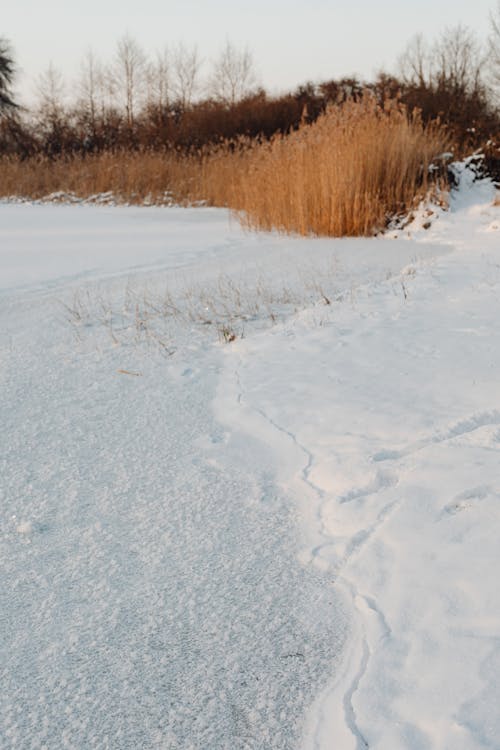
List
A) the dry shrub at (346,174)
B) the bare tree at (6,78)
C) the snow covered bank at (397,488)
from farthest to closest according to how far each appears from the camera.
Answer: the bare tree at (6,78)
the dry shrub at (346,174)
the snow covered bank at (397,488)

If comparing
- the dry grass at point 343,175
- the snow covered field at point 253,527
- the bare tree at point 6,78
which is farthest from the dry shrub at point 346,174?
the bare tree at point 6,78

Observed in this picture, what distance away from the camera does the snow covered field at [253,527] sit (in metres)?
1.02

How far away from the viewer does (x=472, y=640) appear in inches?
43.3

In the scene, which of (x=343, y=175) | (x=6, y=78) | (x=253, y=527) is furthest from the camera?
(x=6, y=78)

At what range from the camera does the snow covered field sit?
1.02 m

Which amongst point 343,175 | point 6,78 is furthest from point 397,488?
point 6,78

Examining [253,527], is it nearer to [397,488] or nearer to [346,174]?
[397,488]

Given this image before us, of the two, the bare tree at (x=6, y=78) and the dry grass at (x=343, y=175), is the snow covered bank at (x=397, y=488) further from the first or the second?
the bare tree at (x=6, y=78)

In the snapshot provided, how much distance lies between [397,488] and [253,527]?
0.37m

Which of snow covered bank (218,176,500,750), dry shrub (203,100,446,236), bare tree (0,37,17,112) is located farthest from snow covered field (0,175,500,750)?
bare tree (0,37,17,112)

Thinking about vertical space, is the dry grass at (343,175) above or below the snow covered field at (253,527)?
above

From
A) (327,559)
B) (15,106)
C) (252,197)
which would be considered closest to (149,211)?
(252,197)

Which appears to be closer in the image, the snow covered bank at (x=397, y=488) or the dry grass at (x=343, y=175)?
the snow covered bank at (x=397, y=488)

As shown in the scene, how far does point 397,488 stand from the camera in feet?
5.34
